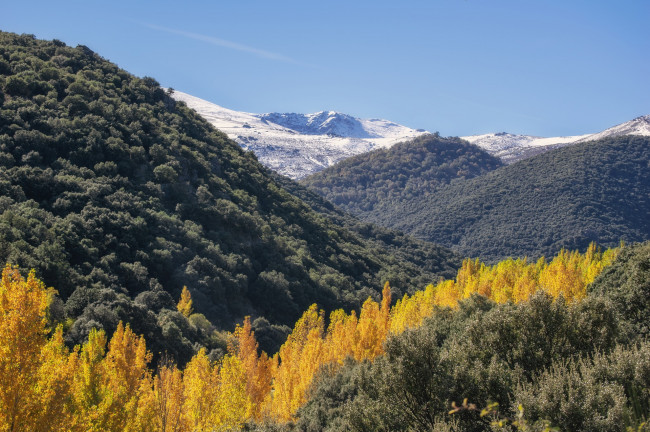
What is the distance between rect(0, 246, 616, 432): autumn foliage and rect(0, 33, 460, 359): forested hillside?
18.8 feet

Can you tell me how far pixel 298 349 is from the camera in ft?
176

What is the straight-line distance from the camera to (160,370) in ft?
135

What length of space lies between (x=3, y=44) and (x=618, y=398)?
9977 cm

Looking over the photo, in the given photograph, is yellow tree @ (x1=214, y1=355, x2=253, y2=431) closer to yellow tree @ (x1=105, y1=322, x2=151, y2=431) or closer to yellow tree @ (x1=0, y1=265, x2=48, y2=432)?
yellow tree @ (x1=105, y1=322, x2=151, y2=431)

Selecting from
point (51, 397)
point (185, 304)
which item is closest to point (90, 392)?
point (51, 397)

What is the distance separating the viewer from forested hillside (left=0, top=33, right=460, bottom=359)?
51.3 metres

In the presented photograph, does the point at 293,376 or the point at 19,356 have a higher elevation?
the point at 19,356

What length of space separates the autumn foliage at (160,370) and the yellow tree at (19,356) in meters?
0.03

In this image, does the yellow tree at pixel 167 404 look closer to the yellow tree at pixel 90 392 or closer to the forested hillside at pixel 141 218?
the yellow tree at pixel 90 392

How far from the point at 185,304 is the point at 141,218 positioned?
1480cm

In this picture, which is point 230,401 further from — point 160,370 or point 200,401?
point 160,370

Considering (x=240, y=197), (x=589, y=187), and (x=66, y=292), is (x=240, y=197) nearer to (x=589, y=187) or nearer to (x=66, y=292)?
(x=66, y=292)

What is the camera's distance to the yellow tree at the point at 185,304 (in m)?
57.9

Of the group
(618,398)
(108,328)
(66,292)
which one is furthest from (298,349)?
(618,398)
